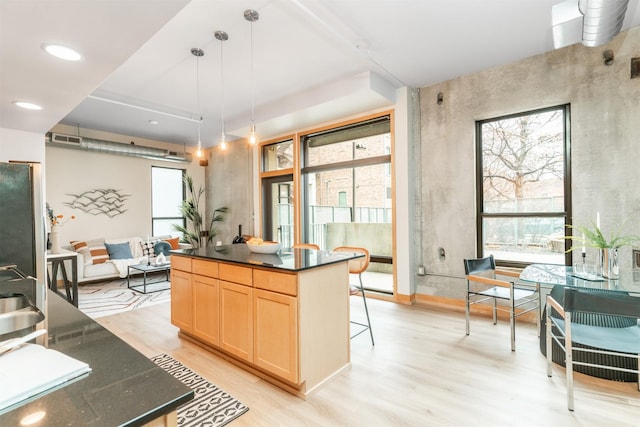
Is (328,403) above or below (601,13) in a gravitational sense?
below

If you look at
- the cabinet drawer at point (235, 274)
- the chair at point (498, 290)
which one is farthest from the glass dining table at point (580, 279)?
the cabinet drawer at point (235, 274)

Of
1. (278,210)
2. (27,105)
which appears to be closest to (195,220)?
(278,210)

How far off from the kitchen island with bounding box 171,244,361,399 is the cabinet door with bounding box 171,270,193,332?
0.65ft

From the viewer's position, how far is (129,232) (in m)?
6.77

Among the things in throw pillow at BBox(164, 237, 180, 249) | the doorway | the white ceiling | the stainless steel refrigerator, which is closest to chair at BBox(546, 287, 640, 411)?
the white ceiling

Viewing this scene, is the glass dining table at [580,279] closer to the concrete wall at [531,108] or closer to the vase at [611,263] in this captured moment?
the vase at [611,263]

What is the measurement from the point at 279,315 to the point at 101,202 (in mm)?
6021

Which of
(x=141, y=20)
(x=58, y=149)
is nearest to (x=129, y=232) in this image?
(x=58, y=149)

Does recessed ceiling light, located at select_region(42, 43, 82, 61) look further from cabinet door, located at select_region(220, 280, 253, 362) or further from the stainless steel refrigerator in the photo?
cabinet door, located at select_region(220, 280, 253, 362)

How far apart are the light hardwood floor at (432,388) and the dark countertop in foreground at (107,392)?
1356mm

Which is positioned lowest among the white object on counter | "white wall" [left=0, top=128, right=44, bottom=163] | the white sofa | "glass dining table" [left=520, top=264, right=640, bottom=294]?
the white sofa

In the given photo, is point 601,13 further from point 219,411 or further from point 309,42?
point 219,411

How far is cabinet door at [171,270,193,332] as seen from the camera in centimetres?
309

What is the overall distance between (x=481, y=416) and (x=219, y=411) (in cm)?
168
